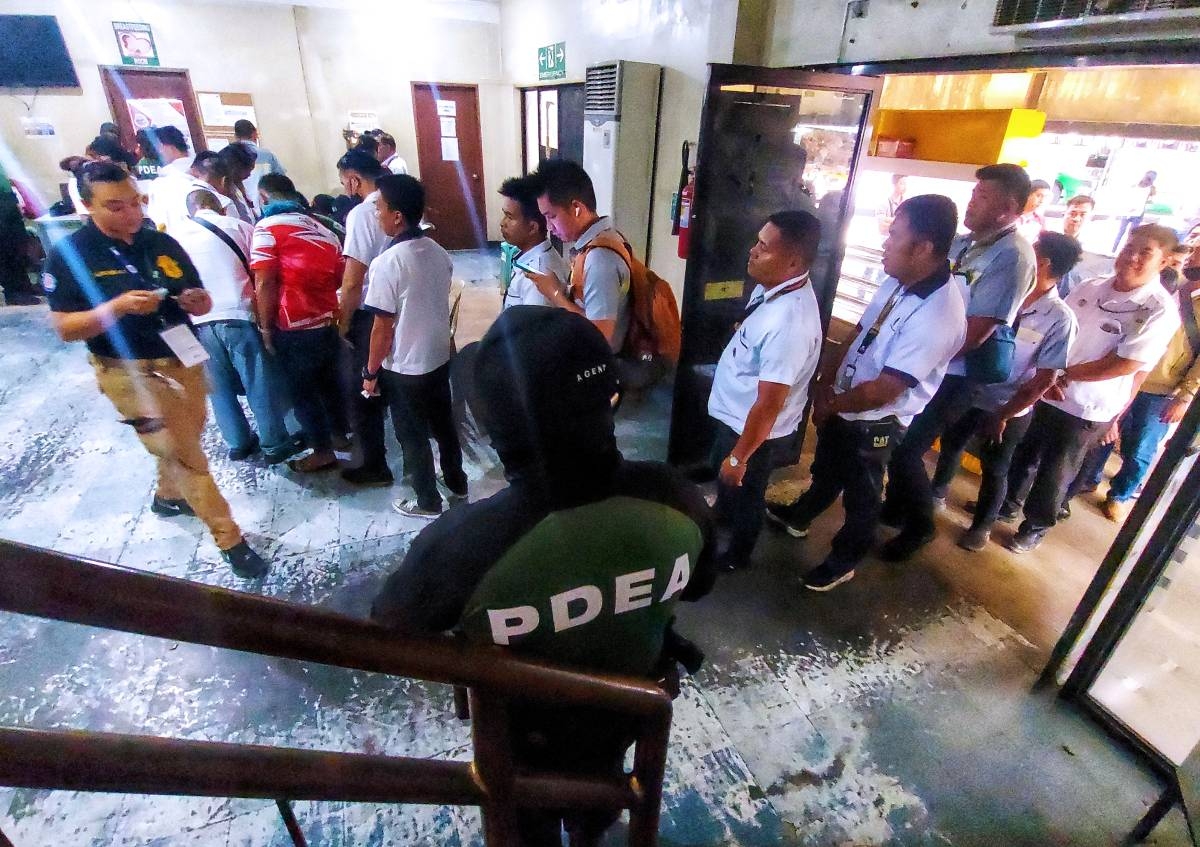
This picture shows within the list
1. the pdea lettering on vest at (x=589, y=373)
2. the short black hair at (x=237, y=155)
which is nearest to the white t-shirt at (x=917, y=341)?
the pdea lettering on vest at (x=589, y=373)

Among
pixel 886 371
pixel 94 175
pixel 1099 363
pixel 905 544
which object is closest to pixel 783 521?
pixel 905 544

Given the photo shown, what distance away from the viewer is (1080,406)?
9.25 ft

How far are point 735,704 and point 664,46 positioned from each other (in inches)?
178

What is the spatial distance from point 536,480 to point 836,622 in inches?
87.3

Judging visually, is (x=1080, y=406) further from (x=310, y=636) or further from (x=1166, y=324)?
(x=310, y=636)

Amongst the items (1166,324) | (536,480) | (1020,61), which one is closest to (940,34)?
(1020,61)

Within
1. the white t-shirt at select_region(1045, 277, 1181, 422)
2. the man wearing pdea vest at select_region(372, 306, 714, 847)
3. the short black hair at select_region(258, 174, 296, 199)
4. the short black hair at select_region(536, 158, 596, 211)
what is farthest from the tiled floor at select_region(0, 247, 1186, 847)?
the short black hair at select_region(536, 158, 596, 211)

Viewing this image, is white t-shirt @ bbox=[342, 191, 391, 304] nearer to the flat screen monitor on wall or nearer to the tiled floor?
the tiled floor

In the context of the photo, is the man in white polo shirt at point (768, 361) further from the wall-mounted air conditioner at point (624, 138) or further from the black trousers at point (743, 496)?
the wall-mounted air conditioner at point (624, 138)

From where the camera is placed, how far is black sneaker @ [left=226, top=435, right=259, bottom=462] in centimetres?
368

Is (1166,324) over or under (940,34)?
under

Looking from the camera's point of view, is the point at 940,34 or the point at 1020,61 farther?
the point at 940,34

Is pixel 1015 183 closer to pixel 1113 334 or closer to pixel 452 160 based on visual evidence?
pixel 1113 334

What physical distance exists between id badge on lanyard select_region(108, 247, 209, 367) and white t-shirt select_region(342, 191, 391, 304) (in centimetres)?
80
